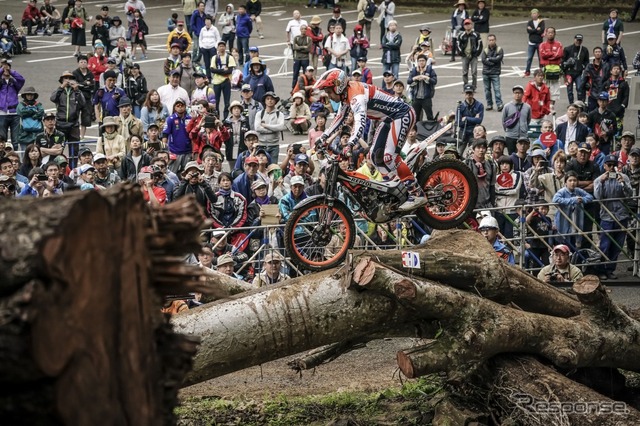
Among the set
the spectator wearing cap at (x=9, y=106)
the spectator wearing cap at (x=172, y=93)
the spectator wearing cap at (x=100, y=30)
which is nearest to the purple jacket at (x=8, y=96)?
the spectator wearing cap at (x=9, y=106)

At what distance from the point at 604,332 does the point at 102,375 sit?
7.03 m

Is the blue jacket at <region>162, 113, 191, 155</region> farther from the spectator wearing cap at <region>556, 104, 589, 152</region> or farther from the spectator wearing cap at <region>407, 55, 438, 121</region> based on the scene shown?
the spectator wearing cap at <region>556, 104, 589, 152</region>

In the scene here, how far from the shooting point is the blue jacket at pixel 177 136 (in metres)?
19.3

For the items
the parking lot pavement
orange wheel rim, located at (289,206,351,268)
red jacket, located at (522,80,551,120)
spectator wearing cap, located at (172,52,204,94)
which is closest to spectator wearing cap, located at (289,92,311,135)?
the parking lot pavement

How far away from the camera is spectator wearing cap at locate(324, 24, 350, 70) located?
1133 inches

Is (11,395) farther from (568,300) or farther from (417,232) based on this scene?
(417,232)

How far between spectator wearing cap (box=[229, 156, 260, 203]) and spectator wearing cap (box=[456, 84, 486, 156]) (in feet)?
21.0

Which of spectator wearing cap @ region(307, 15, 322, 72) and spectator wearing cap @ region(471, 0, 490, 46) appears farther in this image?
spectator wearing cap @ region(471, 0, 490, 46)

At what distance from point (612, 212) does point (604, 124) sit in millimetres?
5770

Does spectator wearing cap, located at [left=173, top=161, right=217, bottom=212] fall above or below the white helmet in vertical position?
above

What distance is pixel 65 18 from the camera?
36.1 meters

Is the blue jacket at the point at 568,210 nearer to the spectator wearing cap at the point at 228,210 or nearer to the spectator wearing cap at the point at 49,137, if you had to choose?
the spectator wearing cap at the point at 228,210

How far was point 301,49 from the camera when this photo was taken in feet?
93.2

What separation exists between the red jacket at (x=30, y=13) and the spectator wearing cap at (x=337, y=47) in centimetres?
1298
